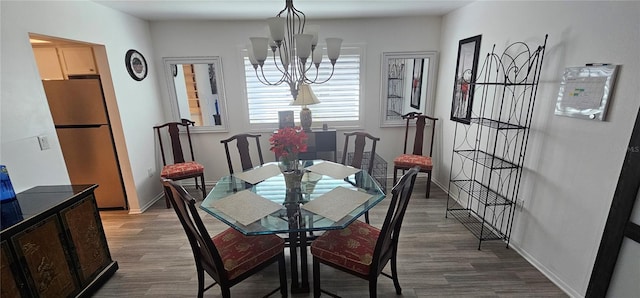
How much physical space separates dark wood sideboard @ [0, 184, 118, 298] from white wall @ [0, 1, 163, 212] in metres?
0.25

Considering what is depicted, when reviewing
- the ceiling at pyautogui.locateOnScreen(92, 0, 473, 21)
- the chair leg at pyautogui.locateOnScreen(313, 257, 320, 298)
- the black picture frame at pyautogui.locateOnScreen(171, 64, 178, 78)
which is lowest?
the chair leg at pyautogui.locateOnScreen(313, 257, 320, 298)

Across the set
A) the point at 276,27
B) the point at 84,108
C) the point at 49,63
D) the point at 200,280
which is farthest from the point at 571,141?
the point at 49,63

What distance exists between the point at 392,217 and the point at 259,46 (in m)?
1.48

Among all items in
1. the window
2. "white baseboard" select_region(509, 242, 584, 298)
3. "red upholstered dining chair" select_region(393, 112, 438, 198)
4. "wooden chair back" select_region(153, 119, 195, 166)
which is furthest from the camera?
the window

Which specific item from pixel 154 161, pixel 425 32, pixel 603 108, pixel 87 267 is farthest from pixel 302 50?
pixel 154 161

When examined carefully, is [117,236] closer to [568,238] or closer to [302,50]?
[302,50]

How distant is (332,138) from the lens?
12.6ft

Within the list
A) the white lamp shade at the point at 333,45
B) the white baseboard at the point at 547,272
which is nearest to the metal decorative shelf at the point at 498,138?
the white baseboard at the point at 547,272

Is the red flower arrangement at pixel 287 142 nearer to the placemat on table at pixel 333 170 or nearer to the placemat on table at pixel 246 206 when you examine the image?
the placemat on table at pixel 246 206

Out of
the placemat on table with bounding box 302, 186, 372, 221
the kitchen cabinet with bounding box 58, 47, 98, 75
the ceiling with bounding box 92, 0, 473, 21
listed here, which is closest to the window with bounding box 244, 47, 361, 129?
the ceiling with bounding box 92, 0, 473, 21

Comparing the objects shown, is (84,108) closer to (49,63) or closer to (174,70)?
(49,63)

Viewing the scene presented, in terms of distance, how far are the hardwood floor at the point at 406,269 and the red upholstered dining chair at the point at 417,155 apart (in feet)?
2.27

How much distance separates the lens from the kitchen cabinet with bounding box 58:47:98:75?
2859 millimetres

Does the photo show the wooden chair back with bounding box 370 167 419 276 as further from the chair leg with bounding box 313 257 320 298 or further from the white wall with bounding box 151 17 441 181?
the white wall with bounding box 151 17 441 181
